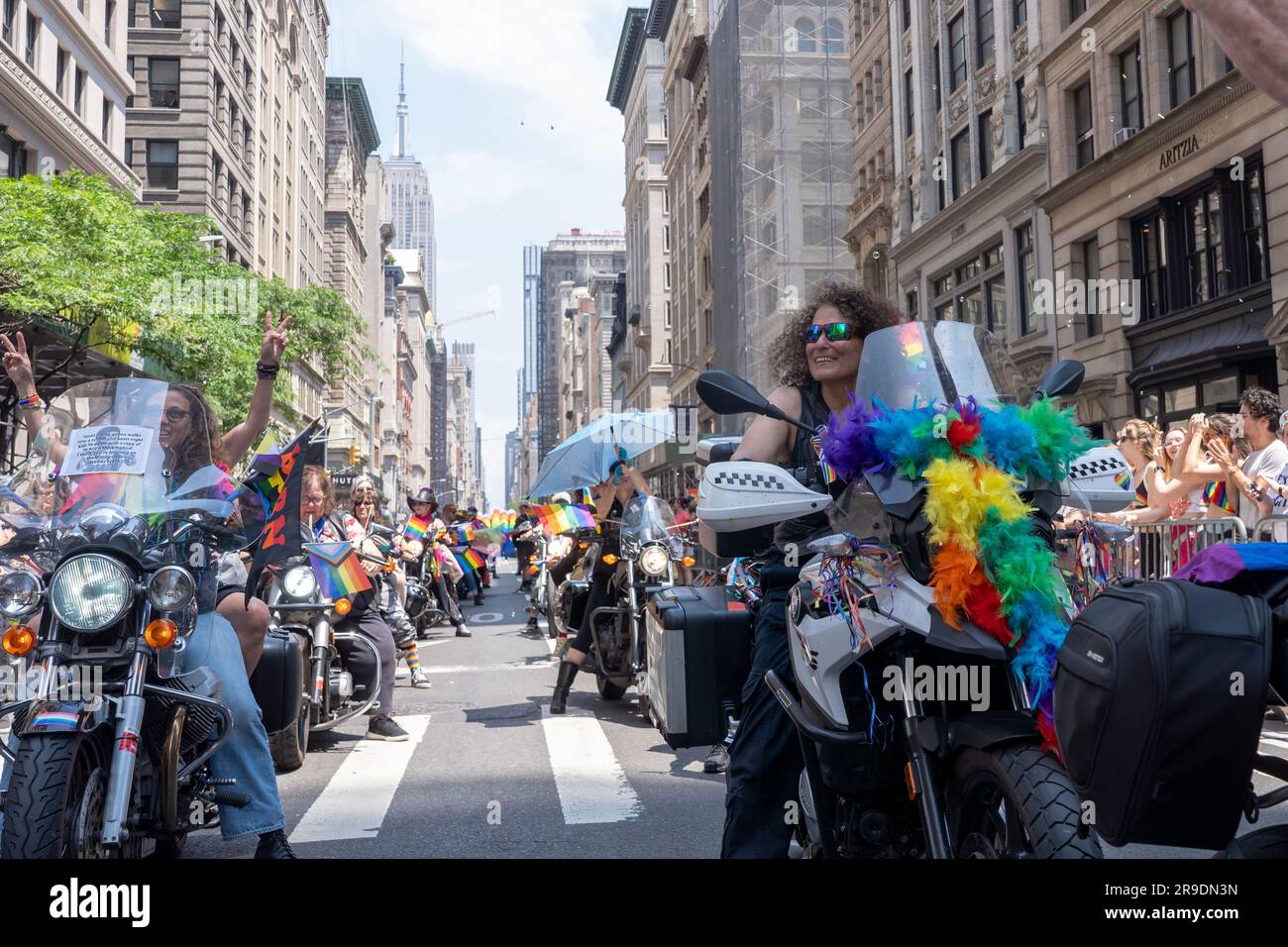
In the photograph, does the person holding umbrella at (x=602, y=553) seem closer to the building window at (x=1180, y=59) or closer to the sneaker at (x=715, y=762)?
the sneaker at (x=715, y=762)

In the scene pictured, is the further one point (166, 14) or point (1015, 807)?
point (166, 14)

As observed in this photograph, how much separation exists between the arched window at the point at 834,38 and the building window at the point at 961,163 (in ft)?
17.1

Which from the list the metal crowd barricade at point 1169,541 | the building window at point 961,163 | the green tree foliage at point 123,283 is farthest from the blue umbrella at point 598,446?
the building window at point 961,163

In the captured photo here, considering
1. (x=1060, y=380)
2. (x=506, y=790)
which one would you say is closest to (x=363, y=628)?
(x=506, y=790)

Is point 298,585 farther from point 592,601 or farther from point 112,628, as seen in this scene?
point 592,601

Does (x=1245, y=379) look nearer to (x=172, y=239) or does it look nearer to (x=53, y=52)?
(x=172, y=239)

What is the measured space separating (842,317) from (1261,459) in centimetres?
574

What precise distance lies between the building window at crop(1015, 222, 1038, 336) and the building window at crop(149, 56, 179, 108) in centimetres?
3122

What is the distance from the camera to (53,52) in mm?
29672

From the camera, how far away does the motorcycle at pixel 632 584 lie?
865cm

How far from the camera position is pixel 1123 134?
2369 cm

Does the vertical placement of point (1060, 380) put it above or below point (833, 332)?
below

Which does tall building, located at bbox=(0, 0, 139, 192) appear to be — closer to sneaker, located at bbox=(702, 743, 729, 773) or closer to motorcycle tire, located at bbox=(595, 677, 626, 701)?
motorcycle tire, located at bbox=(595, 677, 626, 701)

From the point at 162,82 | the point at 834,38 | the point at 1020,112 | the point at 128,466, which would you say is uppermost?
the point at 162,82
